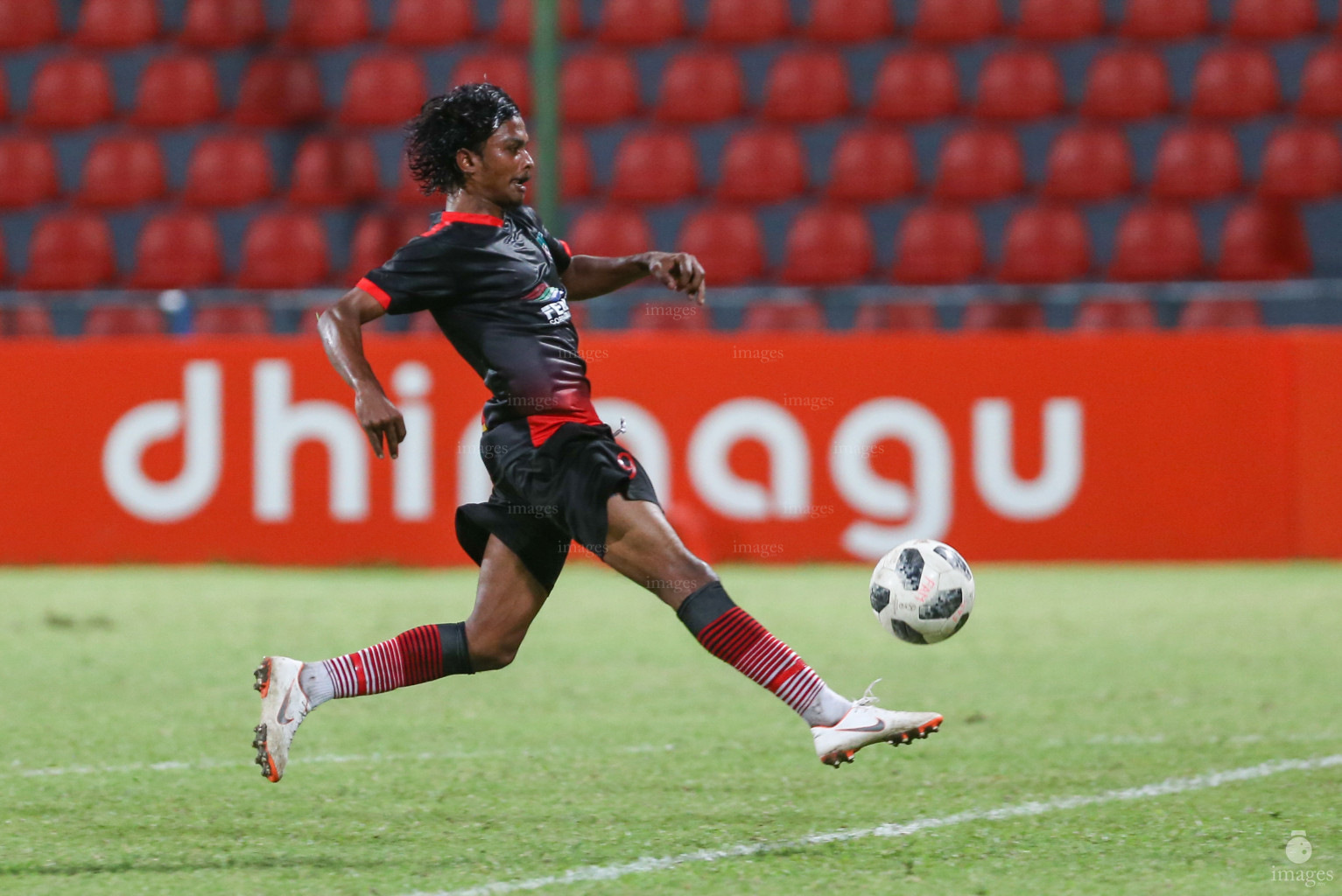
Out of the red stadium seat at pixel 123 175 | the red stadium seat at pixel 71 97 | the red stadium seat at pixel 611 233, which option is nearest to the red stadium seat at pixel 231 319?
the red stadium seat at pixel 611 233

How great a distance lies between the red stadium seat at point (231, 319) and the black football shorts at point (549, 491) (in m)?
6.07

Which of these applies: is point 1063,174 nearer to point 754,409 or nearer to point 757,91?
point 757,91

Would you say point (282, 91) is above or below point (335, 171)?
above

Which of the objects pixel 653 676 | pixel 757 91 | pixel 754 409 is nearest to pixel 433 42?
pixel 757 91

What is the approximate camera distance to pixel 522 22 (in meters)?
15.3

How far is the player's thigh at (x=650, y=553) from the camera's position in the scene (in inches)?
172

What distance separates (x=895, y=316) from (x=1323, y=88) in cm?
579

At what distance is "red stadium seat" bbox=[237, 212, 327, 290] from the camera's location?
535 inches

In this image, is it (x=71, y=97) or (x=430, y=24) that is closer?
(x=71, y=97)

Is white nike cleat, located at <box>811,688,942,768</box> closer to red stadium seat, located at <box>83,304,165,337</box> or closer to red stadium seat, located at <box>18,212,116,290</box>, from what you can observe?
red stadium seat, located at <box>83,304,165,337</box>

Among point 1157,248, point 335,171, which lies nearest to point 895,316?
point 1157,248

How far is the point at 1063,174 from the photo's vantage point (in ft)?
45.2

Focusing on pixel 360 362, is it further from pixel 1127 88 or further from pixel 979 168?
pixel 1127 88

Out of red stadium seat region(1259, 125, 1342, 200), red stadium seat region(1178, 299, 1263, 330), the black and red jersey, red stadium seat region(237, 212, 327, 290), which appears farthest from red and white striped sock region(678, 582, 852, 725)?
red stadium seat region(1259, 125, 1342, 200)
